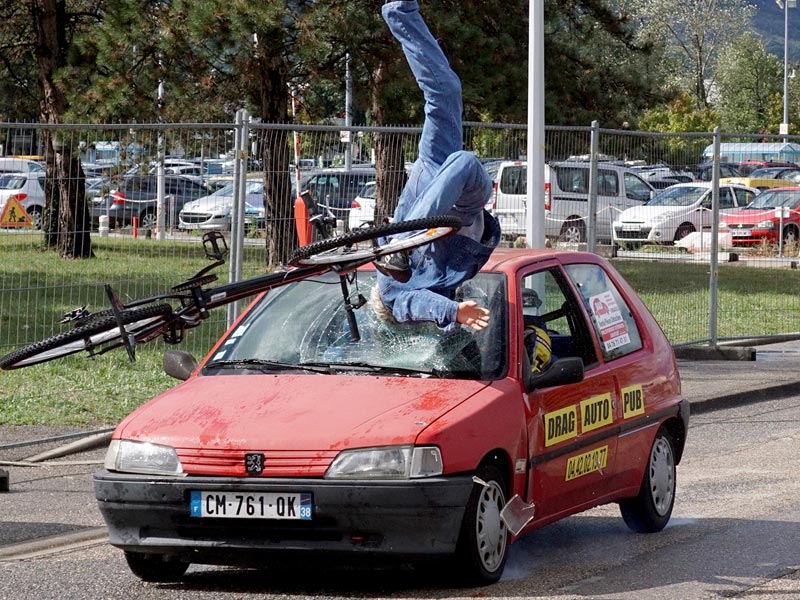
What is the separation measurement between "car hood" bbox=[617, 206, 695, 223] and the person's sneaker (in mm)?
9022

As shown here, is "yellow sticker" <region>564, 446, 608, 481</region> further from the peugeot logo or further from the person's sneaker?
the peugeot logo

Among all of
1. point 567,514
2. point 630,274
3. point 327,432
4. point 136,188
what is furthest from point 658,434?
point 630,274

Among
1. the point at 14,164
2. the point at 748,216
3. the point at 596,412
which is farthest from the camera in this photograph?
the point at 748,216

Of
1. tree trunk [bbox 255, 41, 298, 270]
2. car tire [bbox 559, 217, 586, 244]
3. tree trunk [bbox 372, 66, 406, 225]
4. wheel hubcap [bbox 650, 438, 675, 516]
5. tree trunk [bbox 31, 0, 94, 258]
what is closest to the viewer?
wheel hubcap [bbox 650, 438, 675, 516]

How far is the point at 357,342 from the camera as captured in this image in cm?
719

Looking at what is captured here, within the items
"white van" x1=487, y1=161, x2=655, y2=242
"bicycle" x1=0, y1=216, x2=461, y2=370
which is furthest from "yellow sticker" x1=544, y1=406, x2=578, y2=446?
"white van" x1=487, y1=161, x2=655, y2=242

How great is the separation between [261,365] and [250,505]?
109cm

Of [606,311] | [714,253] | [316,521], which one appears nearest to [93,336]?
[316,521]

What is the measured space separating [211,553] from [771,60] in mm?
92764

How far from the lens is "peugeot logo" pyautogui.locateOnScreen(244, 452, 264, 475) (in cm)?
625

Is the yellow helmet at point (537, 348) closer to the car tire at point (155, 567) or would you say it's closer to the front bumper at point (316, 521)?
the front bumper at point (316, 521)

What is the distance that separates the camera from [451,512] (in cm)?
623

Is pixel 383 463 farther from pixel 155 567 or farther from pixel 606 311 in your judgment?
pixel 606 311

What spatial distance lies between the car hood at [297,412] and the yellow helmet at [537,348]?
558 millimetres
